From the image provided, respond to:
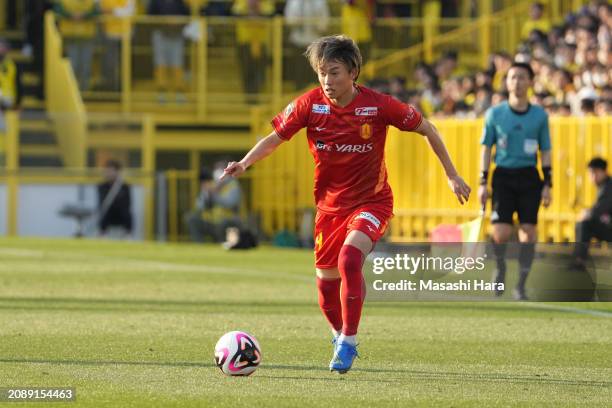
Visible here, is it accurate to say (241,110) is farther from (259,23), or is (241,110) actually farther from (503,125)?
(503,125)

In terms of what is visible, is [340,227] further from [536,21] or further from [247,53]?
[247,53]

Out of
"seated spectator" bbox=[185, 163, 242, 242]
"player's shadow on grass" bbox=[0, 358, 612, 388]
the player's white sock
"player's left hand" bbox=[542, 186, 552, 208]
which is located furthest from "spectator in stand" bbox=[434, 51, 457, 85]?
the player's white sock

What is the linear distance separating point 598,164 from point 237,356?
Result: 37.6 ft

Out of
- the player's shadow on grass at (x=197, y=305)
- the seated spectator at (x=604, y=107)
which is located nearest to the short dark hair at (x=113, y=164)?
the seated spectator at (x=604, y=107)

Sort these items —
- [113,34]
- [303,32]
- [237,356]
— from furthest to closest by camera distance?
1. [303,32]
2. [113,34]
3. [237,356]

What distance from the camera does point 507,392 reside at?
910 cm

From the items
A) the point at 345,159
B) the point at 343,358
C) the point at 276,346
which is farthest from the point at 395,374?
the point at 276,346

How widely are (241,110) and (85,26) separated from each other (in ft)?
11.1

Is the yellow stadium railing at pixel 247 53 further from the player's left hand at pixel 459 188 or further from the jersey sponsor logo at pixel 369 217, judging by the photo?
the jersey sponsor logo at pixel 369 217

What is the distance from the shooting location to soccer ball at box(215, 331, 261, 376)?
961 centimetres

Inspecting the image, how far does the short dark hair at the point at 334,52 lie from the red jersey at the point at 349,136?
34 cm

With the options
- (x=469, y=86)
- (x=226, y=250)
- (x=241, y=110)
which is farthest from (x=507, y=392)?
(x=241, y=110)

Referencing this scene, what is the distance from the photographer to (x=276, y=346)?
11.4m

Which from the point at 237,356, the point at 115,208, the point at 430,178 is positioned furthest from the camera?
the point at 115,208
